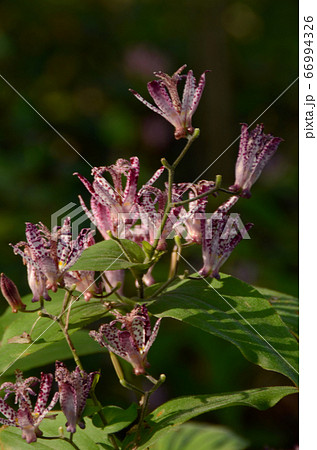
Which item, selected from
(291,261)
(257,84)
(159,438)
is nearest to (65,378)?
(159,438)

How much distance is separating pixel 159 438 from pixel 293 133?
258 centimetres

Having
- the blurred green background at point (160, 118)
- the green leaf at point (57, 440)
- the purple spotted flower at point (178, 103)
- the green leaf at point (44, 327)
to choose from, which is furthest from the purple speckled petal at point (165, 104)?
the blurred green background at point (160, 118)

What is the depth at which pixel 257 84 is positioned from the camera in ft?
10.5

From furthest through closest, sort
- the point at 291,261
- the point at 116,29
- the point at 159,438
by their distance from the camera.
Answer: the point at 116,29, the point at 291,261, the point at 159,438

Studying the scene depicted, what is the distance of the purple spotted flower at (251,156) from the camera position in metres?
0.72

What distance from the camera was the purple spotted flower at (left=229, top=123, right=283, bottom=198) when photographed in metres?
0.72

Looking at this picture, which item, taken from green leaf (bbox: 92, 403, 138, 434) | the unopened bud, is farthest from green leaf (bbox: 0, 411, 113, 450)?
the unopened bud

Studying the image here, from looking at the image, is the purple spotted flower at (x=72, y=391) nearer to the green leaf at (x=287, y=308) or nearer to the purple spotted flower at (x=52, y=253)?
the purple spotted flower at (x=52, y=253)

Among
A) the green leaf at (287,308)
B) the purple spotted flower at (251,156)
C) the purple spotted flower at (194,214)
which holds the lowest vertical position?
the green leaf at (287,308)

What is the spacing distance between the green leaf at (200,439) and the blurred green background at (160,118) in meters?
1.16

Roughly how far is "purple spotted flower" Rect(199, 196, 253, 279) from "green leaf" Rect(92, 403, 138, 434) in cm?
16

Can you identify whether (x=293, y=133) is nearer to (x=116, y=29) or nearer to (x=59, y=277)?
(x=116, y=29)

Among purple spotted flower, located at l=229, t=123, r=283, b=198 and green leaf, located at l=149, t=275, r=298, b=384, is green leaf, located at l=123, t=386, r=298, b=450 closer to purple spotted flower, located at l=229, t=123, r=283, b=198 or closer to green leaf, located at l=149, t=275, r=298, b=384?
green leaf, located at l=149, t=275, r=298, b=384

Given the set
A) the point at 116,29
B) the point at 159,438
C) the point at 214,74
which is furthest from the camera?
the point at 116,29
